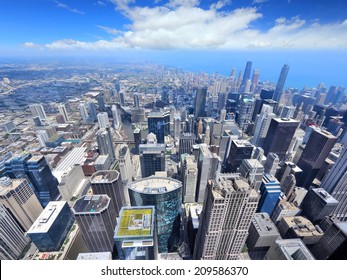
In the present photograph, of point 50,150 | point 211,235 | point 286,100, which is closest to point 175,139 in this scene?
point 50,150

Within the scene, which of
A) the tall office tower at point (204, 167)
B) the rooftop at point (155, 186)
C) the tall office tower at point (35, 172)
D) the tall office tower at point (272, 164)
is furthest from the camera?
the tall office tower at point (272, 164)

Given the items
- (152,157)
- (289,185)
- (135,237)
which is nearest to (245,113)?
(289,185)

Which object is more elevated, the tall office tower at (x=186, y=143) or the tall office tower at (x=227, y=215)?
the tall office tower at (x=227, y=215)

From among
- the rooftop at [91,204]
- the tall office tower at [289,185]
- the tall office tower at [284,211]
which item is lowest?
the tall office tower at [284,211]

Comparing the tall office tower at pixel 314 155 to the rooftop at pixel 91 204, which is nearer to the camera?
the rooftop at pixel 91 204

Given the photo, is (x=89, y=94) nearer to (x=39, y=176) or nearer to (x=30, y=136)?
(x=30, y=136)

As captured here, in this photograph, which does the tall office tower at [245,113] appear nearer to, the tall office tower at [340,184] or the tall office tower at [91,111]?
the tall office tower at [340,184]

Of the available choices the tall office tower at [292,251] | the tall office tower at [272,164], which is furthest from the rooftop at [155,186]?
the tall office tower at [272,164]
